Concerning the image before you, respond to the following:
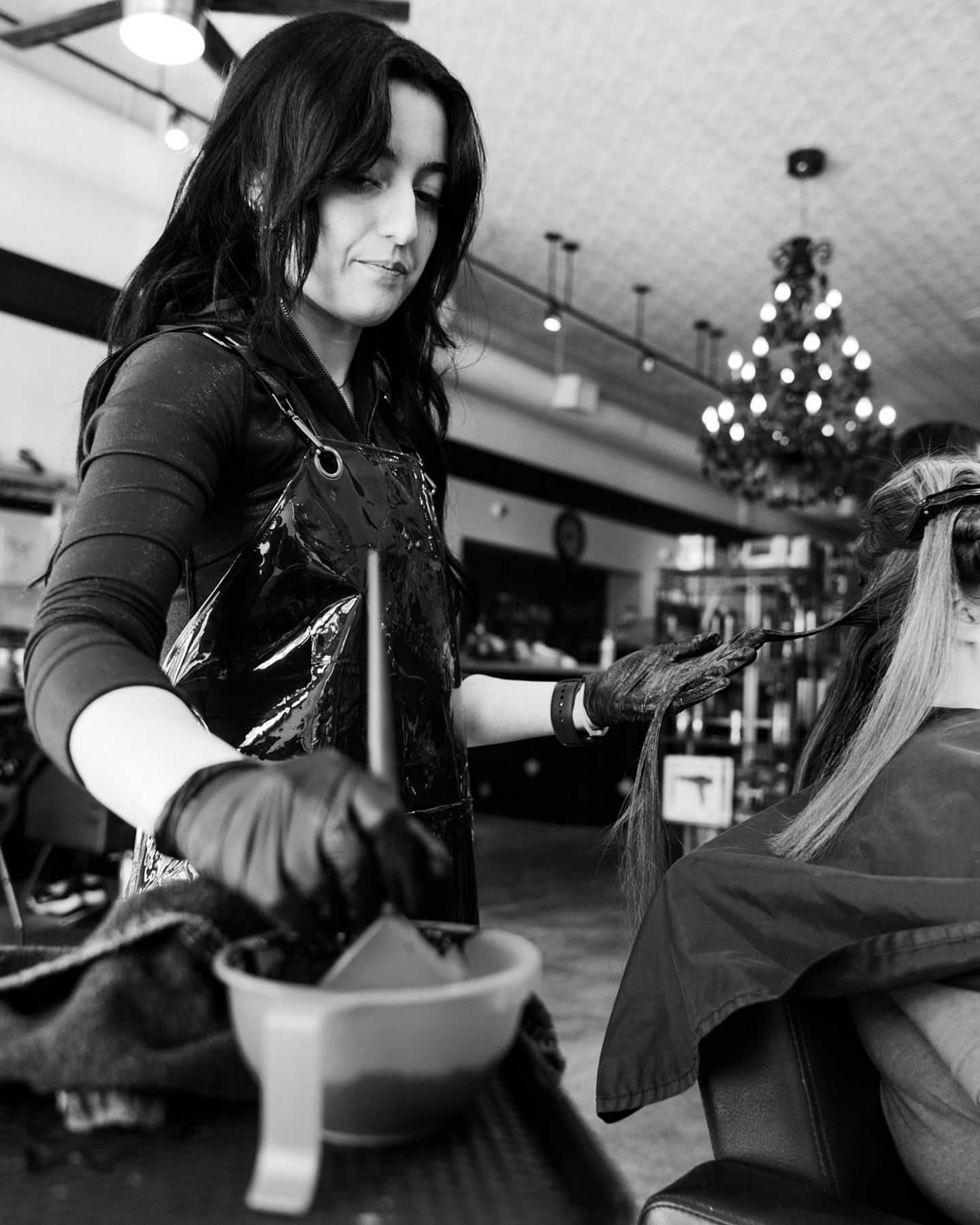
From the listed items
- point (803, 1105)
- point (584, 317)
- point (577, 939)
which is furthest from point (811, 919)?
point (584, 317)

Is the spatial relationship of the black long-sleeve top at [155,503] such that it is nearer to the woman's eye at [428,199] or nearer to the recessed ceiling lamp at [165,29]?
the woman's eye at [428,199]

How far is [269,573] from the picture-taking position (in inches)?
38.1

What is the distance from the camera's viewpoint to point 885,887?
44.5 inches

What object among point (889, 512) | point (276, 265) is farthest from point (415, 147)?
point (889, 512)

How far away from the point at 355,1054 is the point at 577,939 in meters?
4.15

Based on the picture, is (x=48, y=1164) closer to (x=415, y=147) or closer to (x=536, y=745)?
(x=415, y=147)

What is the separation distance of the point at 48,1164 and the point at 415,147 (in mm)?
886

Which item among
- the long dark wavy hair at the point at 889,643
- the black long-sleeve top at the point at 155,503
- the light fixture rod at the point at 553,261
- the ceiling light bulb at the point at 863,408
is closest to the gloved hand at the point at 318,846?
the black long-sleeve top at the point at 155,503

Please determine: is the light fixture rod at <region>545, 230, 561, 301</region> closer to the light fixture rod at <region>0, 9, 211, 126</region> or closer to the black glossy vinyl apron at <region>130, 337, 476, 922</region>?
the light fixture rod at <region>0, 9, 211, 126</region>

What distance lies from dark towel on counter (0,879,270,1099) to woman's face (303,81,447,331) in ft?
2.08

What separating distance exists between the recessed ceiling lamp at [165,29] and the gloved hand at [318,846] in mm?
2562

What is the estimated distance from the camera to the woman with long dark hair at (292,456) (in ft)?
2.58

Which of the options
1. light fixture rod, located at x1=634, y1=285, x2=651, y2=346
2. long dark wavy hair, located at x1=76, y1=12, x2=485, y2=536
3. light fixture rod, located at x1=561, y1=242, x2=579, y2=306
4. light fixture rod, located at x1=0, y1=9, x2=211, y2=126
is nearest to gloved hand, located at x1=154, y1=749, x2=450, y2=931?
long dark wavy hair, located at x1=76, y1=12, x2=485, y2=536

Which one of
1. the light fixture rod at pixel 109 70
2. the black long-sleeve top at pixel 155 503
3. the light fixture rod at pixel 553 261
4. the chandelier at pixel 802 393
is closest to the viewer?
the black long-sleeve top at pixel 155 503
